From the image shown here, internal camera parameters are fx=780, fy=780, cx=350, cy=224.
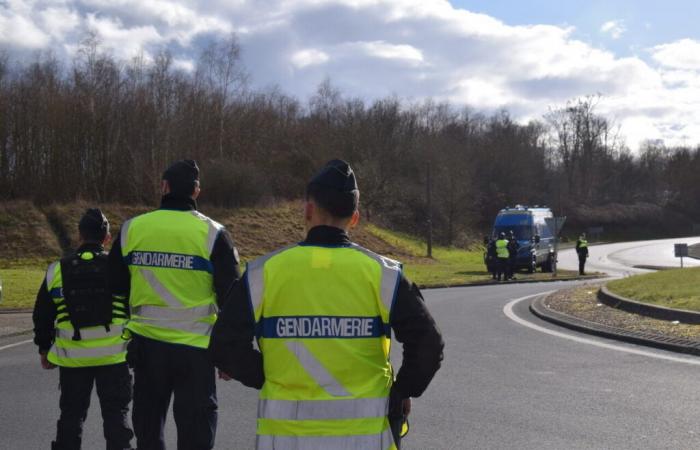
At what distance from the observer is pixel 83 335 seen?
5.20m

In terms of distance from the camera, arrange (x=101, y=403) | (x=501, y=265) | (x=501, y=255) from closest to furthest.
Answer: (x=101, y=403)
(x=501, y=255)
(x=501, y=265)

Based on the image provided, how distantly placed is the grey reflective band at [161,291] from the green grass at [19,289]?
53.9 feet

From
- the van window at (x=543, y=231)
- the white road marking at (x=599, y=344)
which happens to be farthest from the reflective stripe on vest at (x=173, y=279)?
the van window at (x=543, y=231)

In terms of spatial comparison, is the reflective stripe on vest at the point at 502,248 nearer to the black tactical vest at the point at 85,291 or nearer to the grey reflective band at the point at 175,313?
the black tactical vest at the point at 85,291

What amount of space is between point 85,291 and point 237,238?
130 ft

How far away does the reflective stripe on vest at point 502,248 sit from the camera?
96.9 feet

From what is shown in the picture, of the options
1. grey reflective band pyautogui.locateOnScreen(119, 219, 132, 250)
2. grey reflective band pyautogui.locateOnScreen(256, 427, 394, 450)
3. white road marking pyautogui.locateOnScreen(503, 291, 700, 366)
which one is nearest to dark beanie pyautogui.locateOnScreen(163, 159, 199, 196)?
grey reflective band pyautogui.locateOnScreen(119, 219, 132, 250)

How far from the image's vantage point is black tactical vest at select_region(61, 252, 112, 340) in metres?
5.22

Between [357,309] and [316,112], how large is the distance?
74589mm

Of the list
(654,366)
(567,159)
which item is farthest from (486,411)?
(567,159)

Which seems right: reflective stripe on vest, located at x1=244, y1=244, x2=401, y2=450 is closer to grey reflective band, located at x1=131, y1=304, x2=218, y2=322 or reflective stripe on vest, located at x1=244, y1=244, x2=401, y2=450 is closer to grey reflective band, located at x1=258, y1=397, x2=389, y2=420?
grey reflective band, located at x1=258, y1=397, x2=389, y2=420

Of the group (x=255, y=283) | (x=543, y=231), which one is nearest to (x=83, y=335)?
(x=255, y=283)

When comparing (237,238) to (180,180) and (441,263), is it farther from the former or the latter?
(180,180)

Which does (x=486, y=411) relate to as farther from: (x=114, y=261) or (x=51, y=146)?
(x=51, y=146)
